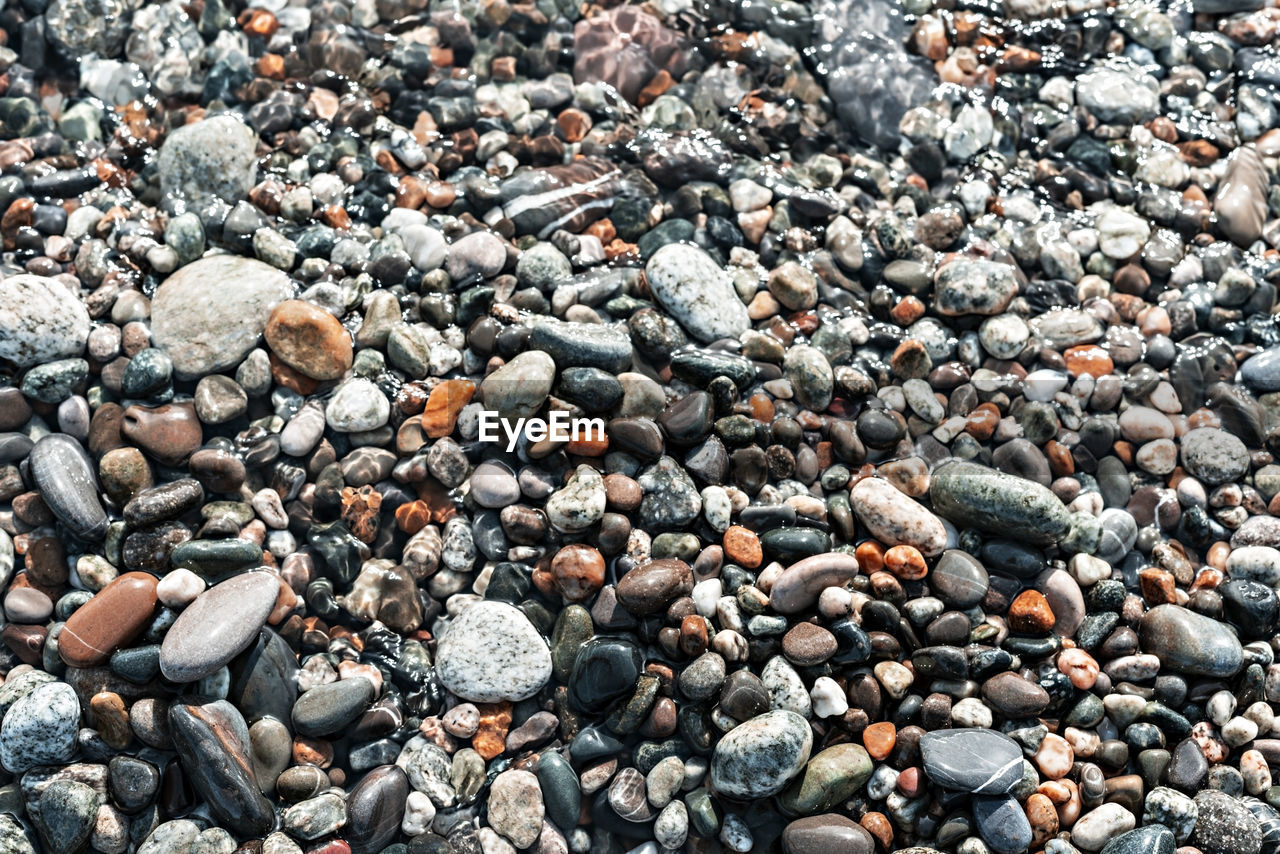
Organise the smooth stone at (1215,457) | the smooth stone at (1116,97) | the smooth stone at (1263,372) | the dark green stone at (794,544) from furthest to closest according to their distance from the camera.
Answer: the smooth stone at (1116,97) → the smooth stone at (1263,372) → the smooth stone at (1215,457) → the dark green stone at (794,544)

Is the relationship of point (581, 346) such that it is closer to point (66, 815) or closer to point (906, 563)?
point (906, 563)

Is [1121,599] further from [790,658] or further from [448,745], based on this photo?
[448,745]

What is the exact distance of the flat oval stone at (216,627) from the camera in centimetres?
294

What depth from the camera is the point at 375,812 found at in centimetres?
292

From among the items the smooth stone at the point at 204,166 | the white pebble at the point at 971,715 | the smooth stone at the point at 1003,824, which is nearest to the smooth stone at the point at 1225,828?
the smooth stone at the point at 1003,824

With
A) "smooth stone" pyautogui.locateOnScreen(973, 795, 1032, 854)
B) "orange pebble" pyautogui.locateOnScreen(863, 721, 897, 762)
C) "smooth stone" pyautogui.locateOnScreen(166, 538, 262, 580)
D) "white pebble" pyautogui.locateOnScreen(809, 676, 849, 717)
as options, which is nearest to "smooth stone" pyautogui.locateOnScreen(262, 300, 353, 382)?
"smooth stone" pyautogui.locateOnScreen(166, 538, 262, 580)

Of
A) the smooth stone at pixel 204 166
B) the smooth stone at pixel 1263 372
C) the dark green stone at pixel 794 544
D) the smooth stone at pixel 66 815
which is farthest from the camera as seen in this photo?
the smooth stone at pixel 204 166

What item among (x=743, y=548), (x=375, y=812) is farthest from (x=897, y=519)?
(x=375, y=812)

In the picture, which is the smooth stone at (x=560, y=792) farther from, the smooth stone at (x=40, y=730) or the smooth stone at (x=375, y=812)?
the smooth stone at (x=40, y=730)

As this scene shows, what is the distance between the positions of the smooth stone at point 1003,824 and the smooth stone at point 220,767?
8.00ft

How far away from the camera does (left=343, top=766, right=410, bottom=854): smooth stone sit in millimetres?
2910

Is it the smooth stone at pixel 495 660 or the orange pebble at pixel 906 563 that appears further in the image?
the orange pebble at pixel 906 563

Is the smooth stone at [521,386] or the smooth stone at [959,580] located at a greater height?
the smooth stone at [521,386]

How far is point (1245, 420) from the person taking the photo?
3.66 m
